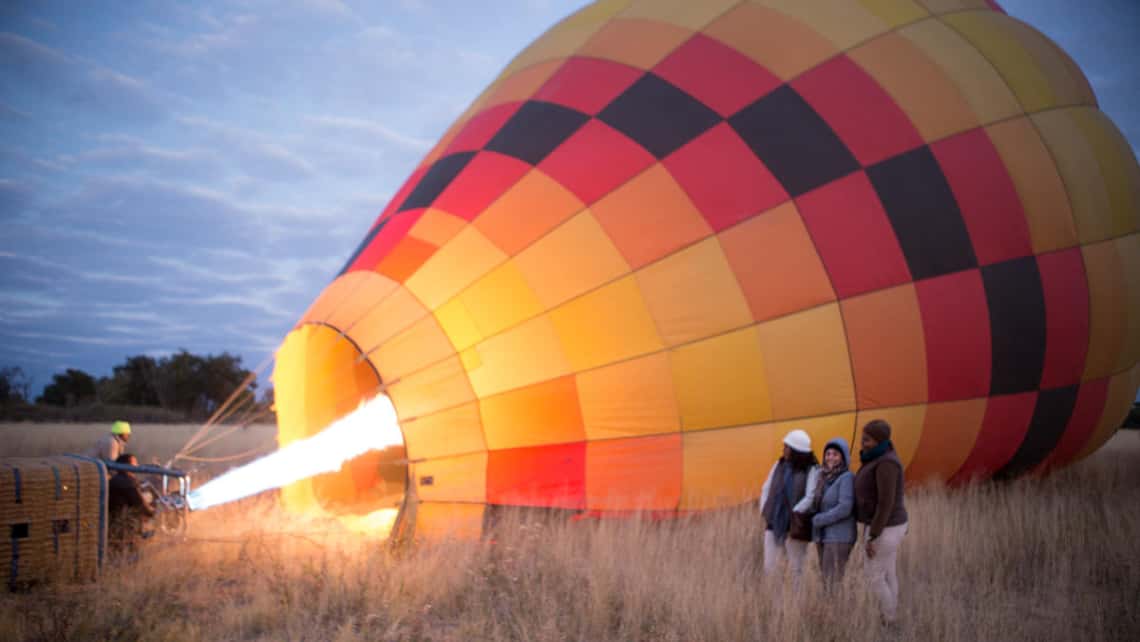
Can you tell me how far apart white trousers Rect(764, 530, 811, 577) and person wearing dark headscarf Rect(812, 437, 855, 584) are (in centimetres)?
13

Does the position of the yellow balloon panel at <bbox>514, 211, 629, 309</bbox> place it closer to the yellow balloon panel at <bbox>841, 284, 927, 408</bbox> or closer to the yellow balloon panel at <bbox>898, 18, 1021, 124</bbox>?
the yellow balloon panel at <bbox>841, 284, 927, 408</bbox>

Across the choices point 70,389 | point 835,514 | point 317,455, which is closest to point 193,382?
point 70,389

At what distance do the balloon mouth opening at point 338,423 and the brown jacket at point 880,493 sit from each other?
10.0 feet

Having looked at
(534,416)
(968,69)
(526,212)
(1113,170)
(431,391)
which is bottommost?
(534,416)

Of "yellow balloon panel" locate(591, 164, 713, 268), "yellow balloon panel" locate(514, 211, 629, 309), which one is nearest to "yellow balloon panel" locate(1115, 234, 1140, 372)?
"yellow balloon panel" locate(591, 164, 713, 268)

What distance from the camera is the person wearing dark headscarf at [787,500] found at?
4047 millimetres

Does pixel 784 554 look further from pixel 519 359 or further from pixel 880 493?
pixel 519 359

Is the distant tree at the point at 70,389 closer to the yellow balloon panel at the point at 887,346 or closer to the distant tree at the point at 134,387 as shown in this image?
the distant tree at the point at 134,387

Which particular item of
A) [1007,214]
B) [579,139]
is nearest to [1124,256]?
[1007,214]

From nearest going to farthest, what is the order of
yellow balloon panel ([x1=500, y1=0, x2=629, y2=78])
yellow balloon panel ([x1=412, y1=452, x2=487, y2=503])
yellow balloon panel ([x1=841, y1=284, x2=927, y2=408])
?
yellow balloon panel ([x1=412, y1=452, x2=487, y2=503]), yellow balloon panel ([x1=841, y1=284, x2=927, y2=408]), yellow balloon panel ([x1=500, y1=0, x2=629, y2=78])

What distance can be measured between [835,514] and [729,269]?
201 cm

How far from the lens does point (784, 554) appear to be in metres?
4.23

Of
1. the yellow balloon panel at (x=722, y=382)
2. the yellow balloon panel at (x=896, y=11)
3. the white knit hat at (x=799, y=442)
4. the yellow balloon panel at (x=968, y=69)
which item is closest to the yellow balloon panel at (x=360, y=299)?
the yellow balloon panel at (x=722, y=382)

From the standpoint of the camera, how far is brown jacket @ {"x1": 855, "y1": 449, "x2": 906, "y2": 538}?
364 cm
